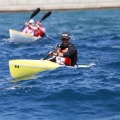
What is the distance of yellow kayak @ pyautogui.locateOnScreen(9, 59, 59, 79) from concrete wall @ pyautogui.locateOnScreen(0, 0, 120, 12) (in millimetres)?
39034

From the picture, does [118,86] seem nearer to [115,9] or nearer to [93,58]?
[93,58]

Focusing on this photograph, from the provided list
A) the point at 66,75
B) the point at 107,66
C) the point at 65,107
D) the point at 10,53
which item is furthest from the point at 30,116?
the point at 10,53

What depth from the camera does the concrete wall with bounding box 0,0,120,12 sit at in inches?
2087

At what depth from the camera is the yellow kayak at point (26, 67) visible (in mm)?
13828

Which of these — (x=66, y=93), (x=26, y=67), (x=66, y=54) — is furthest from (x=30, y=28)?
(x=66, y=93)

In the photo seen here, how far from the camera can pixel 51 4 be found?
53312 millimetres

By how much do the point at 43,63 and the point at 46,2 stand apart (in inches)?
1562

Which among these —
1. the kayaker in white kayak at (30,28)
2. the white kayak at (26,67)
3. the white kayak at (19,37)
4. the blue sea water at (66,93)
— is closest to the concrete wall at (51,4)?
the kayaker in white kayak at (30,28)

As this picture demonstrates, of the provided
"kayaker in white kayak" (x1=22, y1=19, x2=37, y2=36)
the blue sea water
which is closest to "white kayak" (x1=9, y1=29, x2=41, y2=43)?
"kayaker in white kayak" (x1=22, y1=19, x2=37, y2=36)

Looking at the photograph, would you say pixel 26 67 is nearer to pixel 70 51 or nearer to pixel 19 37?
pixel 70 51

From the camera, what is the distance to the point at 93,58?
17938 millimetres

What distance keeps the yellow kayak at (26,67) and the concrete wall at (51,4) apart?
39.0 m

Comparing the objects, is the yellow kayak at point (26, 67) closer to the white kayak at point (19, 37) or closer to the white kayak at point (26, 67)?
the white kayak at point (26, 67)

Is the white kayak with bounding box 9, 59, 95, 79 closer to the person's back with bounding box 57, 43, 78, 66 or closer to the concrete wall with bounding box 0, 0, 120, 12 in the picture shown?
the person's back with bounding box 57, 43, 78, 66
